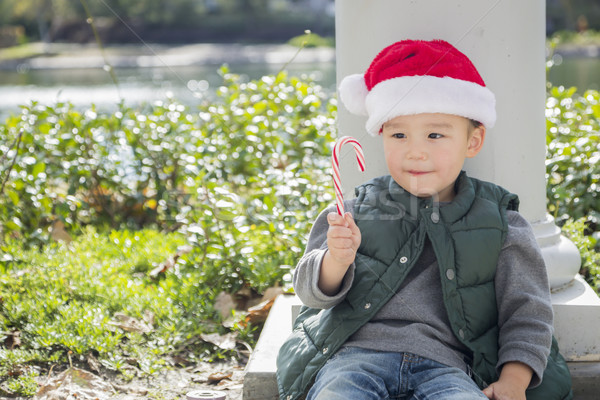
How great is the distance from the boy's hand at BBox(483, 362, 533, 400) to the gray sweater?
0.09 ft

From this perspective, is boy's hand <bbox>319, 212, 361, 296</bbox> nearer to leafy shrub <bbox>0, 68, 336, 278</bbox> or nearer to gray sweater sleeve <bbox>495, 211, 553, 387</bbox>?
gray sweater sleeve <bbox>495, 211, 553, 387</bbox>

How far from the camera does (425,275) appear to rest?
2.05 m

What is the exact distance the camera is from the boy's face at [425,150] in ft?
6.75

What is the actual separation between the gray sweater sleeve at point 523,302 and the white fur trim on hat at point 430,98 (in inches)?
14.1

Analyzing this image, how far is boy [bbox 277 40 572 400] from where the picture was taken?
6.30ft

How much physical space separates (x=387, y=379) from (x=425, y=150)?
25.8 inches

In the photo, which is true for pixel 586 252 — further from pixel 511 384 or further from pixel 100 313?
pixel 100 313

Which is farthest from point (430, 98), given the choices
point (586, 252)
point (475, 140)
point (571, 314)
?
point (586, 252)

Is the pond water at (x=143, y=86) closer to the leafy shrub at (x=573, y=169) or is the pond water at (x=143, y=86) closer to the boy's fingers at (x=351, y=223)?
the leafy shrub at (x=573, y=169)

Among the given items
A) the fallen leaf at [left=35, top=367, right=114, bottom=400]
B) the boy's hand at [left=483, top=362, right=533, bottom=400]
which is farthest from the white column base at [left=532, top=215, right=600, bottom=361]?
the fallen leaf at [left=35, top=367, right=114, bottom=400]

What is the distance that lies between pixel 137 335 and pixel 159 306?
0.23m

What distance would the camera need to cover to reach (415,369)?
192 cm

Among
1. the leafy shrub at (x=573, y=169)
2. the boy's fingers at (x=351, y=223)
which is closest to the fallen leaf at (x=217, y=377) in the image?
the boy's fingers at (x=351, y=223)

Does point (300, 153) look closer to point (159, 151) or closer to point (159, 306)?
point (159, 151)
